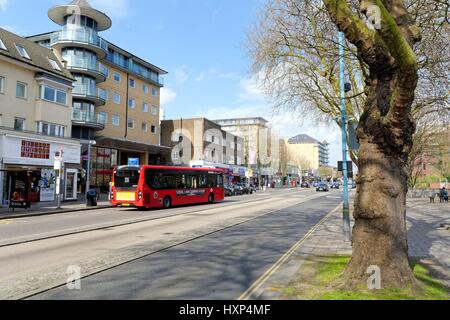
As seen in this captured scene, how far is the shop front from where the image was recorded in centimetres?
2272

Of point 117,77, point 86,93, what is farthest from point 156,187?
point 117,77

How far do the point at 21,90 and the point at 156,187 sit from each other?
1285 centimetres

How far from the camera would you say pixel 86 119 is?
38.0 m

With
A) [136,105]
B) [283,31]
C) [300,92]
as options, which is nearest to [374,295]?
[283,31]

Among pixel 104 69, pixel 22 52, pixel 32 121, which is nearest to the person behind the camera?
pixel 32 121

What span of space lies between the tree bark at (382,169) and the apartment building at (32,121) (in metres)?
20.9

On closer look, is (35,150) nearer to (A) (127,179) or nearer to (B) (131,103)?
(A) (127,179)

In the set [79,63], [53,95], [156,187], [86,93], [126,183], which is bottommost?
[156,187]

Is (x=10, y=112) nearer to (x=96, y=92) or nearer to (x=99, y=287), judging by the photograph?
(x=96, y=92)

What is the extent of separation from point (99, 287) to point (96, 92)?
36524 millimetres

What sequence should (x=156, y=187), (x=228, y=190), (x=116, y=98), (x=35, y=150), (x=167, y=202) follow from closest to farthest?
(x=156, y=187)
(x=167, y=202)
(x=35, y=150)
(x=228, y=190)
(x=116, y=98)

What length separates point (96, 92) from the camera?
131 feet

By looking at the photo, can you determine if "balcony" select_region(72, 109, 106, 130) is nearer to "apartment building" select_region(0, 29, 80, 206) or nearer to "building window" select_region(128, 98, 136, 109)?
"apartment building" select_region(0, 29, 80, 206)

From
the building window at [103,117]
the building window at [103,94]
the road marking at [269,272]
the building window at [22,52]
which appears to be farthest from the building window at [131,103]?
the road marking at [269,272]
